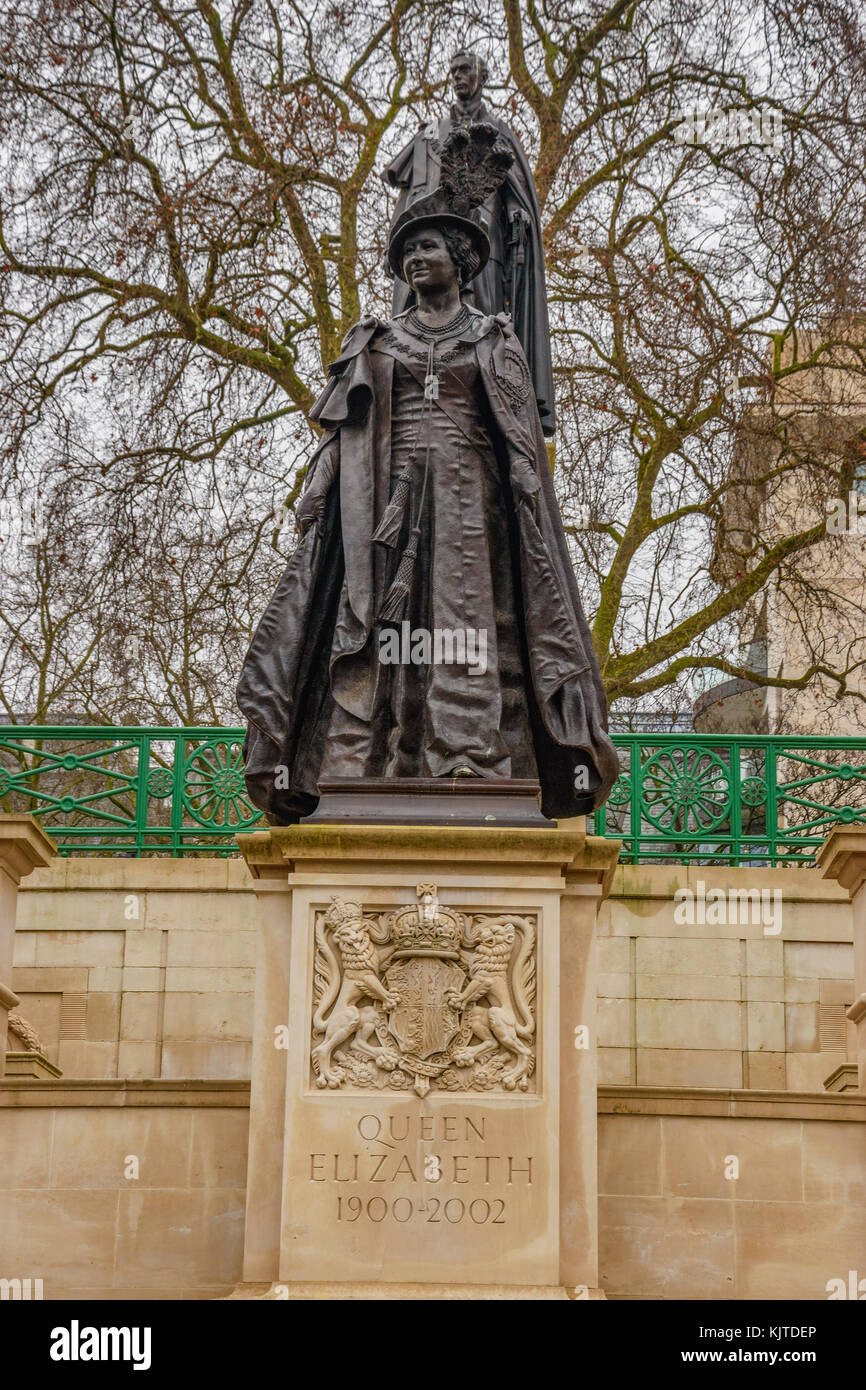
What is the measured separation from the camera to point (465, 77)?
35.4 ft

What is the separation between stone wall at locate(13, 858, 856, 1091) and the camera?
13188 millimetres

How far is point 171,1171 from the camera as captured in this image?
28.9 feet

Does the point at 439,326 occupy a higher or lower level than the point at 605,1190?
higher

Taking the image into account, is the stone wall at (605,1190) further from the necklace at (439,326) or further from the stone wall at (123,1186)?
the necklace at (439,326)

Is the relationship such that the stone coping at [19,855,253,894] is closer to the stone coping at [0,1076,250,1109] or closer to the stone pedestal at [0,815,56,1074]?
the stone pedestal at [0,815,56,1074]

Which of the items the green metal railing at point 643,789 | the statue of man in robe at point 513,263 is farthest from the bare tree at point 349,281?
the statue of man in robe at point 513,263

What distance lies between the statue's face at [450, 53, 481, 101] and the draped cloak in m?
2.71

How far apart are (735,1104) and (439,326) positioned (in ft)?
11.2

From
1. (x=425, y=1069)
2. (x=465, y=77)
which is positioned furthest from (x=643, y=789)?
(x=425, y=1069)

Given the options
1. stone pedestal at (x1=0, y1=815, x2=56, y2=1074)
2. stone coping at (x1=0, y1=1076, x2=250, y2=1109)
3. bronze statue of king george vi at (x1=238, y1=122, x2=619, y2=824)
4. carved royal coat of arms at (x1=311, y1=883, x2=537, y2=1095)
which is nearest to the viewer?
carved royal coat of arms at (x1=311, y1=883, x2=537, y2=1095)

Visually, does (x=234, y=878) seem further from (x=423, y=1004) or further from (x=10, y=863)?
(x=423, y=1004)

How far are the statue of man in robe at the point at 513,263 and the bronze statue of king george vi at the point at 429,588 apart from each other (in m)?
0.48

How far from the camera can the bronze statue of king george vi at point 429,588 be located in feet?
26.5

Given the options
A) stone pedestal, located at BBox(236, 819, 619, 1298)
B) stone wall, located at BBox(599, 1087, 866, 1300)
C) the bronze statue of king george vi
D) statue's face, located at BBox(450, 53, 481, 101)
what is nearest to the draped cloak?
the bronze statue of king george vi
